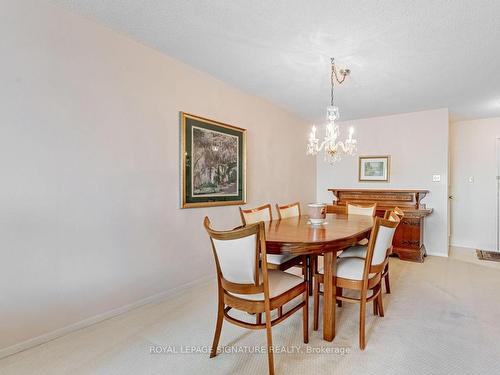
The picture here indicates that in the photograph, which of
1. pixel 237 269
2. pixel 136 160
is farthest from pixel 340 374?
pixel 136 160

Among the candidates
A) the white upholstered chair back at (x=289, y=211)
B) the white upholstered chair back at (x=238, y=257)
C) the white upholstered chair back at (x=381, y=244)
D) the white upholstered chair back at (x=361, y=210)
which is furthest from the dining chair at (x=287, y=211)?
the white upholstered chair back at (x=238, y=257)

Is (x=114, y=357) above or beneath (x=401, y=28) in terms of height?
beneath

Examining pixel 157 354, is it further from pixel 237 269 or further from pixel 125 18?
pixel 125 18

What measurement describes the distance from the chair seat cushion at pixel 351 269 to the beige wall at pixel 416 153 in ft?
10.2

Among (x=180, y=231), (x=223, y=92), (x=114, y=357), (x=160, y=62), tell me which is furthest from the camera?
(x=223, y=92)

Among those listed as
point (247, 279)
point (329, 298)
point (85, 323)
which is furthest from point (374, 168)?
point (85, 323)

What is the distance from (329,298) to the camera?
6.49ft

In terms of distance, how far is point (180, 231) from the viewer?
286cm

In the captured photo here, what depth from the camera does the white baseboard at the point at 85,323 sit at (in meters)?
1.81

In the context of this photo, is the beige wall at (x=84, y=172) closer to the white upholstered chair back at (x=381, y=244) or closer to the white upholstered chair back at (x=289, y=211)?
the white upholstered chair back at (x=289, y=211)

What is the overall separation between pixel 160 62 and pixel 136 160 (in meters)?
0.99

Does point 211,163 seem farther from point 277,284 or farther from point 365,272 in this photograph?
point 365,272

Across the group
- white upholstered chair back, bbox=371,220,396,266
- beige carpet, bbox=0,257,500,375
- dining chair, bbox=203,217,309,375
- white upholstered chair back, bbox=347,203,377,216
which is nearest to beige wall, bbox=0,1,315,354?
beige carpet, bbox=0,257,500,375

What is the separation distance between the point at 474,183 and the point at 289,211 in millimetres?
3907
